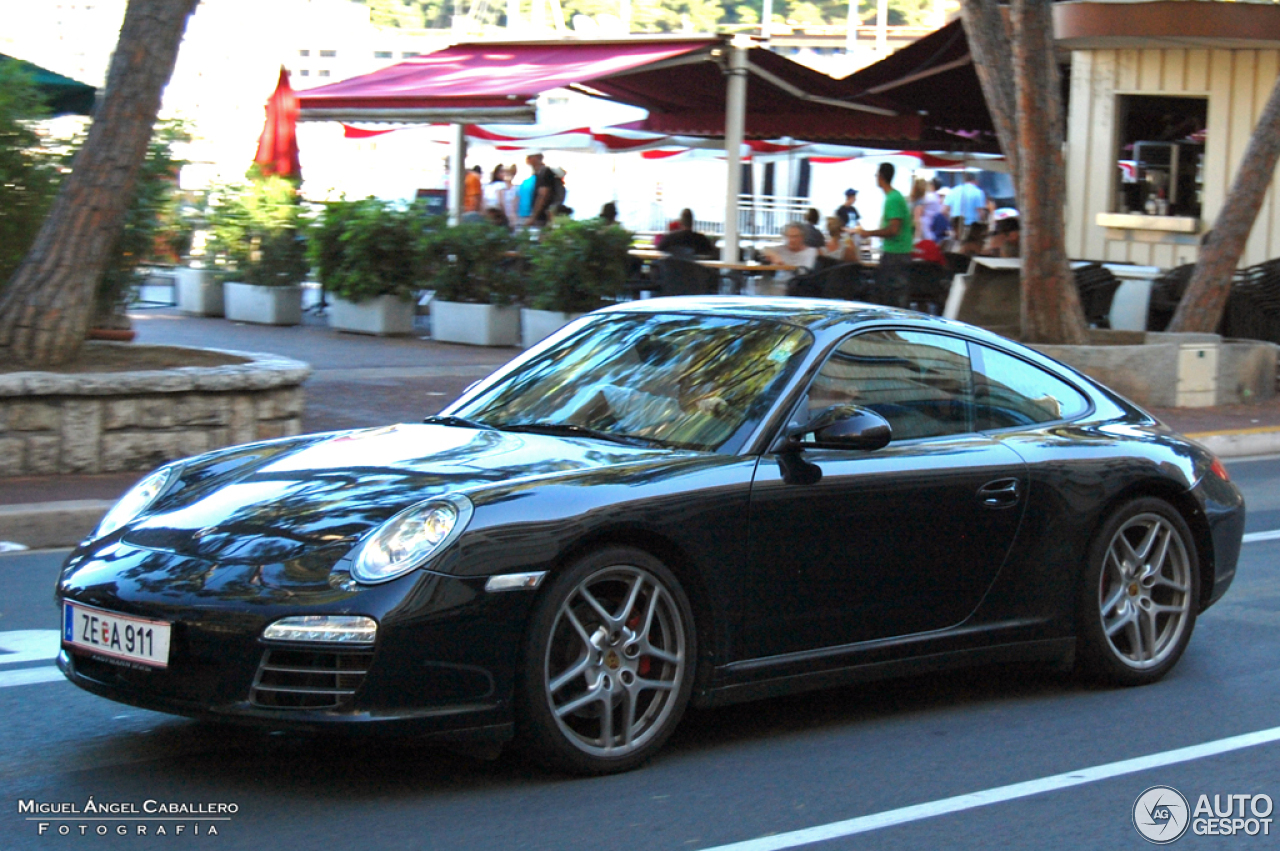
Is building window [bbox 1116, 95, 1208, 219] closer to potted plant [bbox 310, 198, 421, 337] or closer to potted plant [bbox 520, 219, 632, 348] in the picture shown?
potted plant [bbox 520, 219, 632, 348]

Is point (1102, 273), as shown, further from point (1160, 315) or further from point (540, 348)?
point (540, 348)

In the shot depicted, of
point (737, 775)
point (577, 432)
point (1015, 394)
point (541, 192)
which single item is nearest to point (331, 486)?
point (577, 432)

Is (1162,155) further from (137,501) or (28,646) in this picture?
(137,501)

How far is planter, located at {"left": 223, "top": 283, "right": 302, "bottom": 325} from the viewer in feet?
62.1

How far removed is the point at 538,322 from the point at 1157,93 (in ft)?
31.1

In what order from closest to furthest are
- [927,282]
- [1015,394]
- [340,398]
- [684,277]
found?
[1015,394] → [340,398] → [684,277] → [927,282]

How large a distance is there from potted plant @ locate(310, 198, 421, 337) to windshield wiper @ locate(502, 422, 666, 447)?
1237 centimetres

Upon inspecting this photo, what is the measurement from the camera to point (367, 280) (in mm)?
17656

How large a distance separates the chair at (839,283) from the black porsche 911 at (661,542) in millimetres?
10489

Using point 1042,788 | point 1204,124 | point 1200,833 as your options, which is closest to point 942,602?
point 1042,788

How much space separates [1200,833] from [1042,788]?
490 mm

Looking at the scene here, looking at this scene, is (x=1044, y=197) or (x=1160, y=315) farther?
(x=1160, y=315)

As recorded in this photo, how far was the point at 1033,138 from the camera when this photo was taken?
14.3 m

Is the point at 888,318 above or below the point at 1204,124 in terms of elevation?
below
